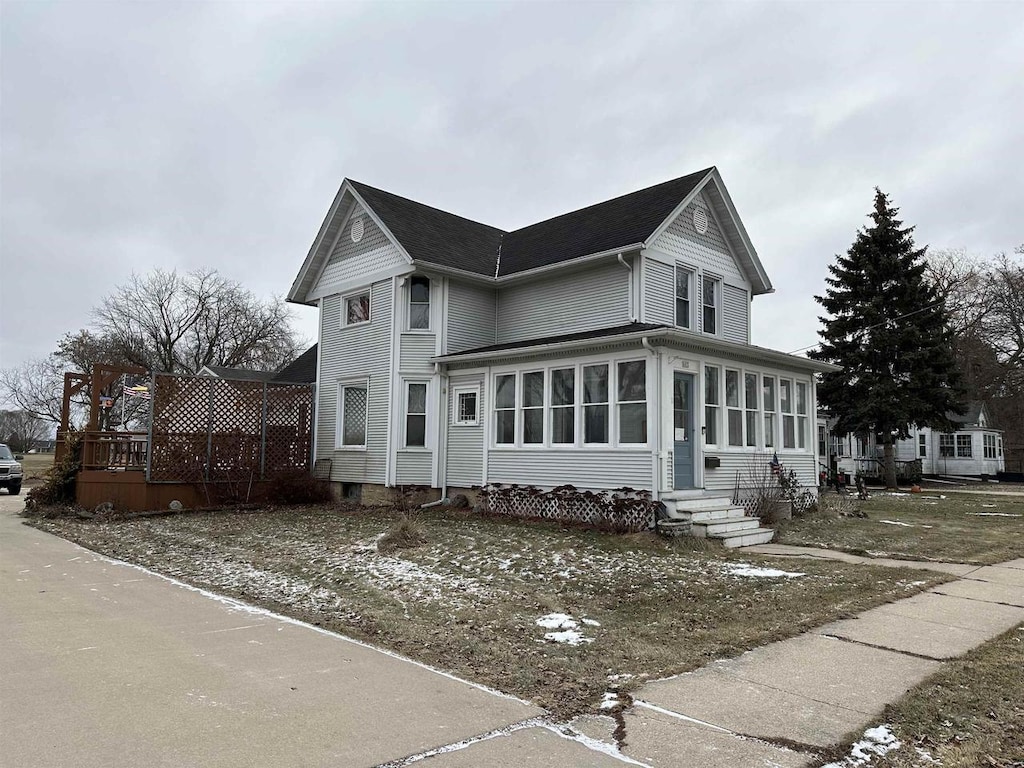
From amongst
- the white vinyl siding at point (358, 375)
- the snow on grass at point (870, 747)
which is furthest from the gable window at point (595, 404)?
the snow on grass at point (870, 747)

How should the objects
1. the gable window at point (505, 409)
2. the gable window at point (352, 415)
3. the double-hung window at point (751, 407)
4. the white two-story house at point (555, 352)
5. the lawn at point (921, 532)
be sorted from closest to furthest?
the lawn at point (921, 532)
the white two-story house at point (555, 352)
the double-hung window at point (751, 407)
the gable window at point (505, 409)
the gable window at point (352, 415)

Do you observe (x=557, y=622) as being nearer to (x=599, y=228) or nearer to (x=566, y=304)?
(x=566, y=304)

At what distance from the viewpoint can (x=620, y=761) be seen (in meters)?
3.52

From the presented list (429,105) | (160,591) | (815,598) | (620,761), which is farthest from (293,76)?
(620,761)

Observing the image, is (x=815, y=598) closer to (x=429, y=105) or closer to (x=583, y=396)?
(x=583, y=396)

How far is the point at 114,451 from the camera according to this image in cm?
1614

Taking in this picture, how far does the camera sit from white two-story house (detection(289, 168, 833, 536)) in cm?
1293

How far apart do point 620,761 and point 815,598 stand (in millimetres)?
4598

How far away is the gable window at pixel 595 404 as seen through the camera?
43.4 feet

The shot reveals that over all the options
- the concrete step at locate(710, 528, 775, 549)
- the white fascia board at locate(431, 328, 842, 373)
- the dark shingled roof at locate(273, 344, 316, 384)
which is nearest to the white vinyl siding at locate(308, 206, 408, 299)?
the white fascia board at locate(431, 328, 842, 373)

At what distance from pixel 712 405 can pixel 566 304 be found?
438 centimetres

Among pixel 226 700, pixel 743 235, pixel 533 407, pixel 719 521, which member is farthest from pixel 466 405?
pixel 226 700

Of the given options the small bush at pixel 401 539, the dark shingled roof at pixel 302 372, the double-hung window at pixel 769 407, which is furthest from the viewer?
the dark shingled roof at pixel 302 372

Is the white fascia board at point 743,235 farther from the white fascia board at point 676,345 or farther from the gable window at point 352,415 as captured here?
the gable window at point 352,415
